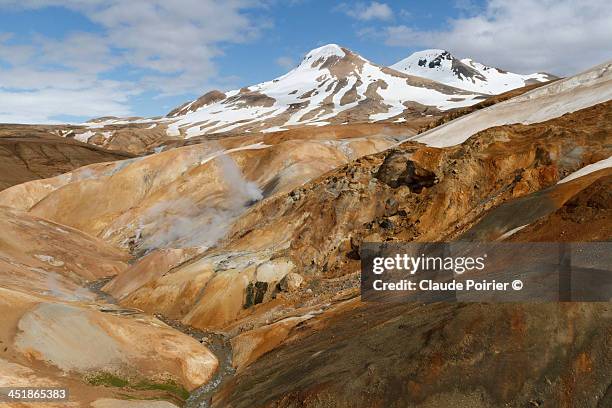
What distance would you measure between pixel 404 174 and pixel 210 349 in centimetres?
2136

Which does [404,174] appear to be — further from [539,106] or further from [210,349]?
[210,349]

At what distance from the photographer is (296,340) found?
94.0 feet

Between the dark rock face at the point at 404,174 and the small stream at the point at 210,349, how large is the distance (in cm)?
1950

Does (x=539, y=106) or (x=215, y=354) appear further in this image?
(x=539, y=106)

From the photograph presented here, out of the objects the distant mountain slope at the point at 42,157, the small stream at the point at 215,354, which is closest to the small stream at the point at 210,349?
the small stream at the point at 215,354

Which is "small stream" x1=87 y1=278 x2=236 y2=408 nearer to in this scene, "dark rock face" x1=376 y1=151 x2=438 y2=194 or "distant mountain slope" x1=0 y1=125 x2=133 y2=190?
"dark rock face" x1=376 y1=151 x2=438 y2=194

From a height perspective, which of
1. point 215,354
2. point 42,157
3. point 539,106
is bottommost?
point 215,354

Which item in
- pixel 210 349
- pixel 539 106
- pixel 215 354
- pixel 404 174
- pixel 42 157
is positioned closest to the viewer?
pixel 215 354

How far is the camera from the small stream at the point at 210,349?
2689cm

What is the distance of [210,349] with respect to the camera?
33.9 meters

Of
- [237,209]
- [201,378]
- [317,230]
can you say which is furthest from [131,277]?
[201,378]

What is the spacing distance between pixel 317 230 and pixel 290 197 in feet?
25.0

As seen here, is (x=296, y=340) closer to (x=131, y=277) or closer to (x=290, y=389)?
(x=290, y=389)

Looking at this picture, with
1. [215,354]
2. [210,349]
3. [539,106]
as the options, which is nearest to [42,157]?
[210,349]
